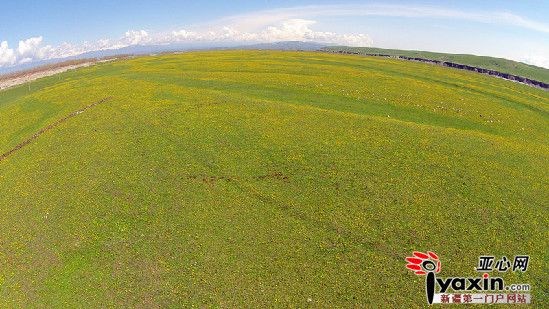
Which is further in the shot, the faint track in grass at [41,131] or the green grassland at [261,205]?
the faint track in grass at [41,131]

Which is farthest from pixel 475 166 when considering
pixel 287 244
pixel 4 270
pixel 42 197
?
pixel 42 197

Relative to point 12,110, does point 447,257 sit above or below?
below

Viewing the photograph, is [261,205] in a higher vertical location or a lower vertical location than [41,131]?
lower

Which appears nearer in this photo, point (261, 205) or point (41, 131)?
point (261, 205)

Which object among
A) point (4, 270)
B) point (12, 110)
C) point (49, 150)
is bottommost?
point (4, 270)

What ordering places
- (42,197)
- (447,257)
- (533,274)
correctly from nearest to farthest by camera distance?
(533,274) < (447,257) < (42,197)

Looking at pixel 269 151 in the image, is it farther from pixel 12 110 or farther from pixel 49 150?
pixel 12 110

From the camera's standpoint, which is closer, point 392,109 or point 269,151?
point 269,151

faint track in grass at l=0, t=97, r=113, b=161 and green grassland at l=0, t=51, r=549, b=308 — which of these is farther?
faint track in grass at l=0, t=97, r=113, b=161
